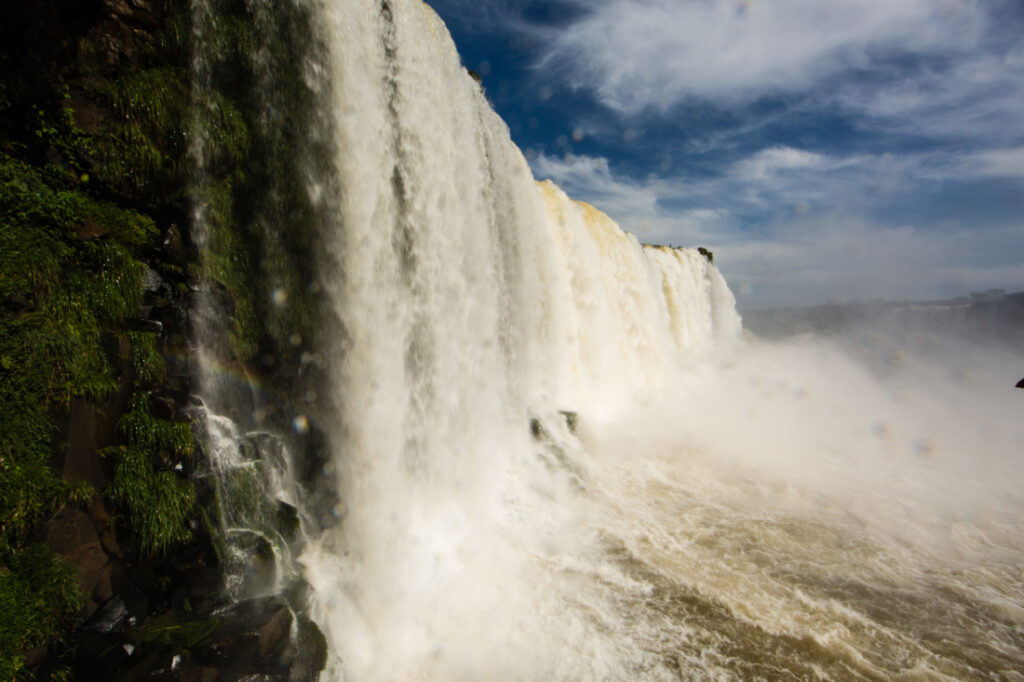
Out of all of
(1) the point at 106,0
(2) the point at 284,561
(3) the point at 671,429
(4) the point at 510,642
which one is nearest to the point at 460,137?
(1) the point at 106,0

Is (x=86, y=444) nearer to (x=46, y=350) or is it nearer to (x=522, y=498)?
(x=46, y=350)

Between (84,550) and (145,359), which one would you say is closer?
(84,550)

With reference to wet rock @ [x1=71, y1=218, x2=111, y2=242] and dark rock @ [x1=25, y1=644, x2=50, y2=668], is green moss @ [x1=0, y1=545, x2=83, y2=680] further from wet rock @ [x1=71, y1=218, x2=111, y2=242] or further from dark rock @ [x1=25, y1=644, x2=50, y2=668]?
wet rock @ [x1=71, y1=218, x2=111, y2=242]

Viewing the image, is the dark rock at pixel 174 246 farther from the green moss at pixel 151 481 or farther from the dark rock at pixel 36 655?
the dark rock at pixel 36 655

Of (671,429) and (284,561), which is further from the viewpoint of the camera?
(671,429)

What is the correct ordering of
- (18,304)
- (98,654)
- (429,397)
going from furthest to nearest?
(429,397), (18,304), (98,654)

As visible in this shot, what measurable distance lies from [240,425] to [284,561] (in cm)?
157

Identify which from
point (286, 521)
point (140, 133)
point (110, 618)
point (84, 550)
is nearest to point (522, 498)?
point (286, 521)

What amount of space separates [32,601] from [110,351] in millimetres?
1903

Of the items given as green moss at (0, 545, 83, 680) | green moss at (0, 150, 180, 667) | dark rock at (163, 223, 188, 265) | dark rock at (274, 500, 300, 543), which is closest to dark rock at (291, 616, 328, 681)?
dark rock at (274, 500, 300, 543)

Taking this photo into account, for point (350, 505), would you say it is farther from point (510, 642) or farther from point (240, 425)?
point (510, 642)

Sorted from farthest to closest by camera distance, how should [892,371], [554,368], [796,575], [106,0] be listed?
1. [892,371]
2. [554,368]
3. [796,575]
4. [106,0]

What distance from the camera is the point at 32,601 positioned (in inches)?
121

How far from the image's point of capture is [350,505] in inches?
225
